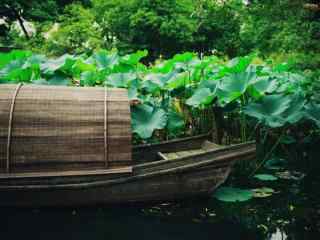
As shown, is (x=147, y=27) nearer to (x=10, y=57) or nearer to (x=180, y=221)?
(x=10, y=57)

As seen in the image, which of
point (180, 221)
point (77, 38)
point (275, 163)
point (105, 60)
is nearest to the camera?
point (180, 221)

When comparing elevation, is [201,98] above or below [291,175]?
above

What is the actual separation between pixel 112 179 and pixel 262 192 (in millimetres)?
2002

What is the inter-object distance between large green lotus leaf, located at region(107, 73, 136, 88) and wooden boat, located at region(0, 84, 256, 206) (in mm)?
1367

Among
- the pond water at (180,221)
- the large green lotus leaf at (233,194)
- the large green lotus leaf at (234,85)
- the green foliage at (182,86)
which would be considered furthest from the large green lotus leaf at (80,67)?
the large green lotus leaf at (233,194)

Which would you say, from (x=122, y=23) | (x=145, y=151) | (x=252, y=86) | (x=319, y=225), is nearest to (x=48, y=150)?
(x=145, y=151)

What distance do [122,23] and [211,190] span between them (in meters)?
12.3

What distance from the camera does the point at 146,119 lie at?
549 centimetres

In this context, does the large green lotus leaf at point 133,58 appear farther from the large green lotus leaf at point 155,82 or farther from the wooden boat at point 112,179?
the wooden boat at point 112,179

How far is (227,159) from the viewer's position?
5.11 metres

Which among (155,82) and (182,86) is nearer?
(155,82)

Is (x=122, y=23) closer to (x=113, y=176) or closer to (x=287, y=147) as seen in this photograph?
(x=287, y=147)

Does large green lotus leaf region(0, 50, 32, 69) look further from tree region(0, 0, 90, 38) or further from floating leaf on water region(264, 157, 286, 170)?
tree region(0, 0, 90, 38)

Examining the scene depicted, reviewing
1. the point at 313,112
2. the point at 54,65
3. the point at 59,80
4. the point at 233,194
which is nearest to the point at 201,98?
the point at 233,194
